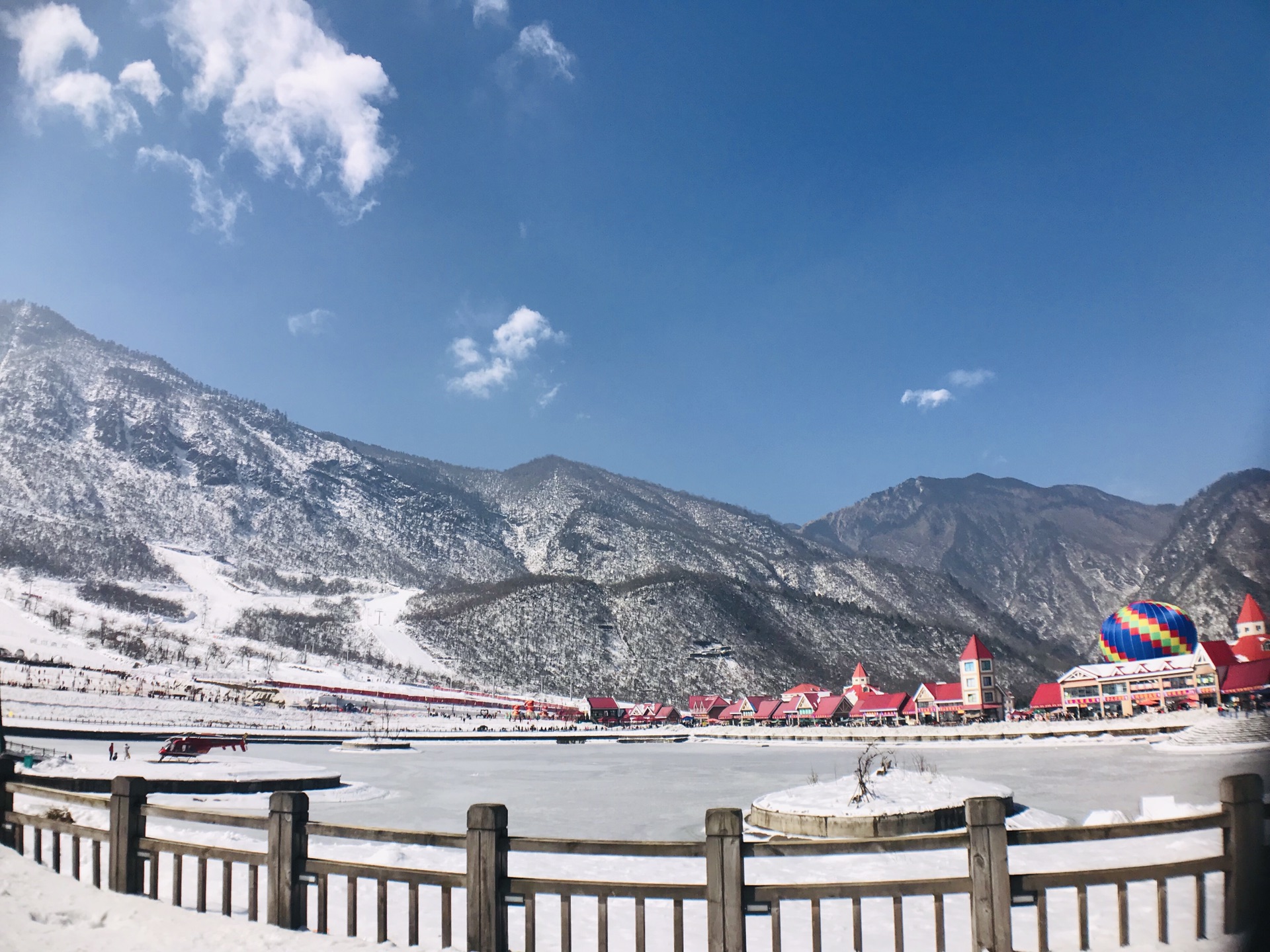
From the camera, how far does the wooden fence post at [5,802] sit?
12.2 metres

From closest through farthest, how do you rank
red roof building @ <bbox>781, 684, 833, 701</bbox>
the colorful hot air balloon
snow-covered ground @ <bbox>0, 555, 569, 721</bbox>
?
the colorful hot air balloon, red roof building @ <bbox>781, 684, 833, 701</bbox>, snow-covered ground @ <bbox>0, 555, 569, 721</bbox>

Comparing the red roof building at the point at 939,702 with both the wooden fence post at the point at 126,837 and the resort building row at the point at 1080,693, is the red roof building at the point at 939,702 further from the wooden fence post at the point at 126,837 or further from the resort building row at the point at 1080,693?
the wooden fence post at the point at 126,837

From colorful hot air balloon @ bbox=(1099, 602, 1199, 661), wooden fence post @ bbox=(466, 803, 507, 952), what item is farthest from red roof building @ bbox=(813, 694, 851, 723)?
wooden fence post @ bbox=(466, 803, 507, 952)

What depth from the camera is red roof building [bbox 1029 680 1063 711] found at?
3915 inches

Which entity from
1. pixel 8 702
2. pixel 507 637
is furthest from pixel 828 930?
pixel 507 637

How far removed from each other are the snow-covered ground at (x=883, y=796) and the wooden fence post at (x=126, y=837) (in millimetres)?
12367

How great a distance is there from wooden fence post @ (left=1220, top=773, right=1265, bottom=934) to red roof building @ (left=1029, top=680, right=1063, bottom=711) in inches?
4029

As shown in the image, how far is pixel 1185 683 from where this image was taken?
3290 inches

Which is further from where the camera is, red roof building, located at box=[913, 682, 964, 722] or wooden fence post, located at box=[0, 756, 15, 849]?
red roof building, located at box=[913, 682, 964, 722]

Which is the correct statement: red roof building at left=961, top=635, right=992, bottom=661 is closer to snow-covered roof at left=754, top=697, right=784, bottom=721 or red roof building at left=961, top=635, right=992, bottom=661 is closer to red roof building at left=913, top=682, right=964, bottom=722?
red roof building at left=913, top=682, right=964, bottom=722

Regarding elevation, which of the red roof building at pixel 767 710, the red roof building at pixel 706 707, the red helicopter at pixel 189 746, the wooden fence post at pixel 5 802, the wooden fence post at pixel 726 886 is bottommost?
the red roof building at pixel 706 707

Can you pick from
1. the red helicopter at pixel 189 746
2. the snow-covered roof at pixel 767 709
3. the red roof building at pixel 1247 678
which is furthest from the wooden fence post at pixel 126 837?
the snow-covered roof at pixel 767 709

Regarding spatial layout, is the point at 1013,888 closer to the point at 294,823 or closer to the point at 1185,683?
the point at 294,823

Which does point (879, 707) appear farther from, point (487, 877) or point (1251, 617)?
point (487, 877)
